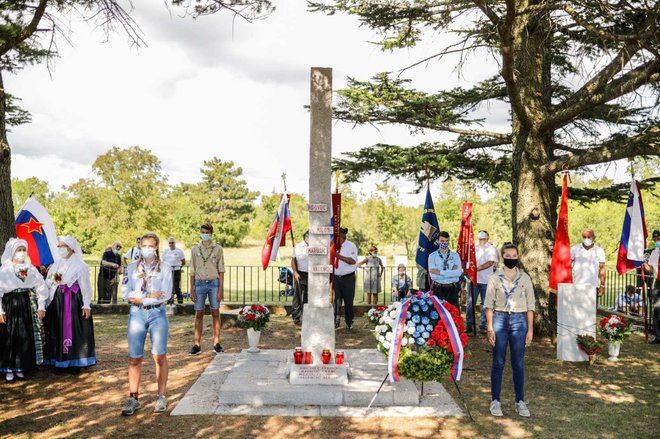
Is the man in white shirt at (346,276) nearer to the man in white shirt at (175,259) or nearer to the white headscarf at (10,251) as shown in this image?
the man in white shirt at (175,259)

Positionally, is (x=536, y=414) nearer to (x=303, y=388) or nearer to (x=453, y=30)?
(x=303, y=388)

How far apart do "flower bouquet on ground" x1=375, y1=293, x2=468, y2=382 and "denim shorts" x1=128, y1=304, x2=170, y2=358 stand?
2542 mm

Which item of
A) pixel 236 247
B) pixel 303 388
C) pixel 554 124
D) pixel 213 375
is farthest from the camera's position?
pixel 236 247

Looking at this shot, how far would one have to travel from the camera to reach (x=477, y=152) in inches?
512

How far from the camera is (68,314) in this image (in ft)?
24.5

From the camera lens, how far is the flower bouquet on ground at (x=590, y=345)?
8141 millimetres

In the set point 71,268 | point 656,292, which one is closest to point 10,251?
point 71,268

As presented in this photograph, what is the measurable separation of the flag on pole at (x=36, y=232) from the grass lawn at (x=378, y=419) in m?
1.94

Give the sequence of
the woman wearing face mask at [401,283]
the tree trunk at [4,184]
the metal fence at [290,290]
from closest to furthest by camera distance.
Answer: the tree trunk at [4,184]
the metal fence at [290,290]
the woman wearing face mask at [401,283]

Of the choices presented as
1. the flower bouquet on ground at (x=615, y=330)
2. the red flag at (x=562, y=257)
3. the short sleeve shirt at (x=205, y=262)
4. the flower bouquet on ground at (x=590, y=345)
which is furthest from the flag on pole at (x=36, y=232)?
the flower bouquet on ground at (x=615, y=330)

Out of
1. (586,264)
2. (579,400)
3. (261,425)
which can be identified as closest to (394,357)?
(261,425)

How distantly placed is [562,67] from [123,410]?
39.0 feet

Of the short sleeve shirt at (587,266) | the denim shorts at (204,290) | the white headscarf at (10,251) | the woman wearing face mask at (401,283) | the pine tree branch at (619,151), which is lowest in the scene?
the woman wearing face mask at (401,283)

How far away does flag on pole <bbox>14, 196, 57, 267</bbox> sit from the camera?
8393 millimetres
